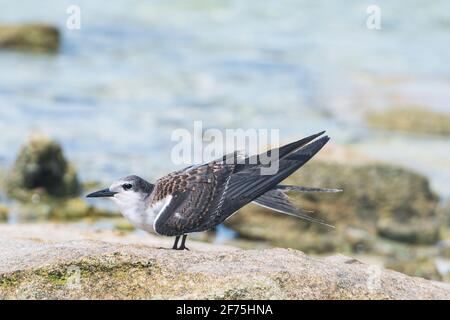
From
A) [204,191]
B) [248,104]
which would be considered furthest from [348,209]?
[248,104]

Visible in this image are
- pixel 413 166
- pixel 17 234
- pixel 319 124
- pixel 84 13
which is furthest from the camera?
pixel 84 13

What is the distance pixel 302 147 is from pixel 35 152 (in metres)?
6.85

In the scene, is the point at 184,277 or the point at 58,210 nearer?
the point at 184,277

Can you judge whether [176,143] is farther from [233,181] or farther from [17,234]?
[233,181]

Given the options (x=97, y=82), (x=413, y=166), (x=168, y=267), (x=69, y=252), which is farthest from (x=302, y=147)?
(x=97, y=82)

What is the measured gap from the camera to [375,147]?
571 inches

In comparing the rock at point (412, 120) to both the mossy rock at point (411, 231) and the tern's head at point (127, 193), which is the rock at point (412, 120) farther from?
the tern's head at point (127, 193)

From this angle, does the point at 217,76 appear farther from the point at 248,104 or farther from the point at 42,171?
the point at 42,171

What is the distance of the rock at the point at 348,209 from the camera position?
1021 cm

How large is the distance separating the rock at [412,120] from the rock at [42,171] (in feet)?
20.6

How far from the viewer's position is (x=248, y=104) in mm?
16422

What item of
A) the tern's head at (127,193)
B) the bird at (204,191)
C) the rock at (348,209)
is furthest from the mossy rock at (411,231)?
the tern's head at (127,193)

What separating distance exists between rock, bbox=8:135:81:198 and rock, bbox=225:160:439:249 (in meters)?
2.21

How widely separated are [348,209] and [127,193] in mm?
6128
